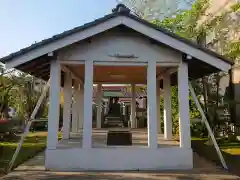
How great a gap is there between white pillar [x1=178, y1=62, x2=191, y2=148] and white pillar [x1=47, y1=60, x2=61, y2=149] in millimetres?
3854

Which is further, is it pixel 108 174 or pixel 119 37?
pixel 119 37

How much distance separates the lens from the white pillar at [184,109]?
8406 millimetres

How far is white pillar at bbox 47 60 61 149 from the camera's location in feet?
27.0

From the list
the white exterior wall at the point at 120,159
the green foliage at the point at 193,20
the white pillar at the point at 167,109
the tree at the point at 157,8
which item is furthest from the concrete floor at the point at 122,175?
the tree at the point at 157,8

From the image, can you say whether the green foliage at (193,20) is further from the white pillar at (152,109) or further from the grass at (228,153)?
the white pillar at (152,109)

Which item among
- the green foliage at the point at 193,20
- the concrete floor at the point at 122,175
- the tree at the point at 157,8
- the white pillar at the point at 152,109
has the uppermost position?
the tree at the point at 157,8

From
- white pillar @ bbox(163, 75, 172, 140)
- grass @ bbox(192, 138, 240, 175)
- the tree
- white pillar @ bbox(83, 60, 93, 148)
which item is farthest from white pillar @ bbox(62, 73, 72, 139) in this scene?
the tree

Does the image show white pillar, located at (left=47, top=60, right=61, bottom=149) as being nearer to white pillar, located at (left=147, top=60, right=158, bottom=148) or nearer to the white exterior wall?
the white exterior wall

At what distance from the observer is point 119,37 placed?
8.76 metres

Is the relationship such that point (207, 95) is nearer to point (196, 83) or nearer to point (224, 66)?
point (196, 83)

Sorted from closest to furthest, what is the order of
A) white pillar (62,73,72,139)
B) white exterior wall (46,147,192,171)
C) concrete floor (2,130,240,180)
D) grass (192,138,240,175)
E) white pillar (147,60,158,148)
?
concrete floor (2,130,240,180) < white exterior wall (46,147,192,171) < white pillar (147,60,158,148) < grass (192,138,240,175) < white pillar (62,73,72,139)

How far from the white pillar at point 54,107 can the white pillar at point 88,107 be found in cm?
86

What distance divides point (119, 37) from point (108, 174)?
13.9 ft

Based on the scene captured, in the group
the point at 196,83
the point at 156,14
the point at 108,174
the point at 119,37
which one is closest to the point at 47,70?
the point at 119,37
